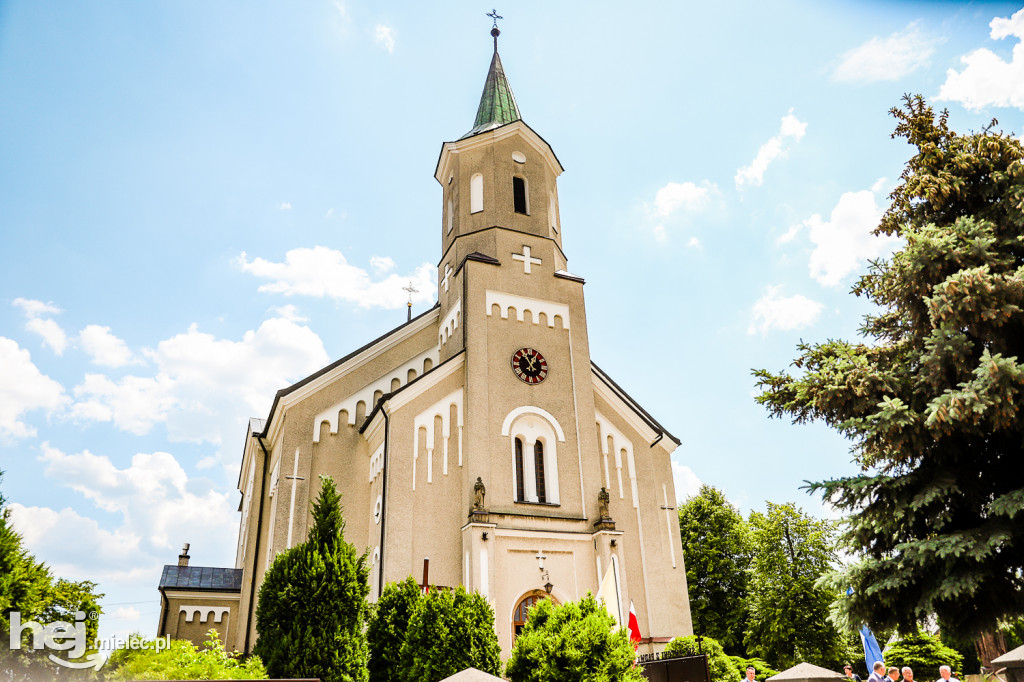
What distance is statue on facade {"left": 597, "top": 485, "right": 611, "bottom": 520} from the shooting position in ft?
61.8

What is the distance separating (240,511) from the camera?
33844 millimetres

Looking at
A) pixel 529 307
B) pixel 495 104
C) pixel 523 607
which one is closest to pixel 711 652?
pixel 523 607

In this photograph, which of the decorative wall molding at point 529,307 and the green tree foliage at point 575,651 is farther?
the decorative wall molding at point 529,307

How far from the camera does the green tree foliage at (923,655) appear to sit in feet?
88.5

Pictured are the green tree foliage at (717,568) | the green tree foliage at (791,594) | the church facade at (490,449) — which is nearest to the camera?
the church facade at (490,449)

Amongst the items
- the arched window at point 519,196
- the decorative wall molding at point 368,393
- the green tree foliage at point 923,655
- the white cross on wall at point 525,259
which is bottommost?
the green tree foliage at point 923,655

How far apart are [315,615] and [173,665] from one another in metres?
2.14

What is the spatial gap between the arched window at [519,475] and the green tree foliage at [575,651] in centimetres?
653

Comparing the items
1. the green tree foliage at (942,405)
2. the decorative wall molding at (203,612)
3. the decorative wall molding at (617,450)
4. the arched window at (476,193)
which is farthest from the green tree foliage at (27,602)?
the arched window at (476,193)

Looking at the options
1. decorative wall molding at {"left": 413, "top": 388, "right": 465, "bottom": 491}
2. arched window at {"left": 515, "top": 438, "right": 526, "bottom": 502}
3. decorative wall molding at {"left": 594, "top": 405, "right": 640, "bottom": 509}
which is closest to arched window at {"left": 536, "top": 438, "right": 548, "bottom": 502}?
arched window at {"left": 515, "top": 438, "right": 526, "bottom": 502}

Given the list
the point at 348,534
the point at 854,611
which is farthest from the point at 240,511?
the point at 854,611

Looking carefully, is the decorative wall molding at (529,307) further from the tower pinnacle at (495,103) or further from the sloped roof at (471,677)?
the sloped roof at (471,677)

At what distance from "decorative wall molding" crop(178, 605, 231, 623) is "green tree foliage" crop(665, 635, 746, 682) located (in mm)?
15230

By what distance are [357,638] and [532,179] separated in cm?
1720
